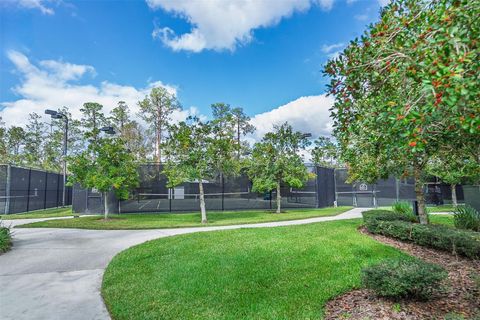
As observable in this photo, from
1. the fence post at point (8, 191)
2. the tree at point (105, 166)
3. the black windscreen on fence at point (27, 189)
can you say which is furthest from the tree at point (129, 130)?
the tree at point (105, 166)

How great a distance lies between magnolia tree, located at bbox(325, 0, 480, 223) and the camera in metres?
1.69

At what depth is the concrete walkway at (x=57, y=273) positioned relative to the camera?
3.14 meters

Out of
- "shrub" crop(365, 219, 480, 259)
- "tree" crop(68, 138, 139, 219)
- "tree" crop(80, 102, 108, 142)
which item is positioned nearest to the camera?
"shrub" crop(365, 219, 480, 259)

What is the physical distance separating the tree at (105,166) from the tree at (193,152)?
1.99 metres

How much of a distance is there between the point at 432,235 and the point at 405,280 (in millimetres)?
3343

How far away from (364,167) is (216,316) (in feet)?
21.3

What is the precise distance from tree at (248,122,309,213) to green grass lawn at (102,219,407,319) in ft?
23.8

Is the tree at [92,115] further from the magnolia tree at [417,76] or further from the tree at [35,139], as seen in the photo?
the magnolia tree at [417,76]

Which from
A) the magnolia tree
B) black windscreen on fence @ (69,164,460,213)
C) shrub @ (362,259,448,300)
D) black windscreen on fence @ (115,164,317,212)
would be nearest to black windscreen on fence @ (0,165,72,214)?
black windscreen on fence @ (69,164,460,213)

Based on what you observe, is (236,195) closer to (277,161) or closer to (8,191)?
(277,161)

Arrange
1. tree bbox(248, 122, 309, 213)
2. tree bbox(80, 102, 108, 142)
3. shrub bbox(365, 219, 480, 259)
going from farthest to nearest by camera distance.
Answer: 1. tree bbox(80, 102, 108, 142)
2. tree bbox(248, 122, 309, 213)
3. shrub bbox(365, 219, 480, 259)

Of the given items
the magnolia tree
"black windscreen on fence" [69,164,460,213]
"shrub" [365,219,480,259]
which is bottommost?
"shrub" [365,219,480,259]

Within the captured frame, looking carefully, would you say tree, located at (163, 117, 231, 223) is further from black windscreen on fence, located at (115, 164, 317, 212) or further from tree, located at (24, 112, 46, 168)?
tree, located at (24, 112, 46, 168)

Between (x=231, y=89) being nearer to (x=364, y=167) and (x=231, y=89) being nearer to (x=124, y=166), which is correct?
(x=124, y=166)
